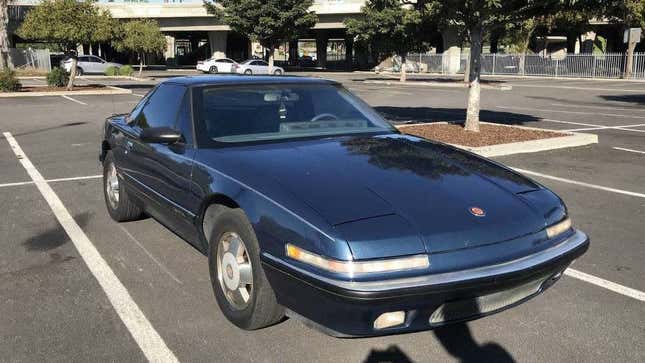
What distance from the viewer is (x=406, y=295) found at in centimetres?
270

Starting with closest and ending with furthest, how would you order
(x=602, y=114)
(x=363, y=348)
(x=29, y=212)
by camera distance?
(x=363, y=348), (x=29, y=212), (x=602, y=114)

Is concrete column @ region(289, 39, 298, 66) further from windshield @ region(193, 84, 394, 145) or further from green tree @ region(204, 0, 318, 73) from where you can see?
windshield @ region(193, 84, 394, 145)

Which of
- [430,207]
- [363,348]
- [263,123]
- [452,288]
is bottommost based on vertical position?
[363,348]

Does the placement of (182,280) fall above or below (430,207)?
below

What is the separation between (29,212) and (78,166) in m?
2.71

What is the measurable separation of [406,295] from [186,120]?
222 cm

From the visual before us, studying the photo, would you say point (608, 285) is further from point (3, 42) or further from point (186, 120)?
point (3, 42)

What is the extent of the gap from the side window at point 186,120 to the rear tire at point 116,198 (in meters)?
1.30

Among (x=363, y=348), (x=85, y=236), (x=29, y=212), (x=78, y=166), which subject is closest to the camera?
(x=363, y=348)

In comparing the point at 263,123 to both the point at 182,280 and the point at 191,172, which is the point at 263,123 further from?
the point at 182,280

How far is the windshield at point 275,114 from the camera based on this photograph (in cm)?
406

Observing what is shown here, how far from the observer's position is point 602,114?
1677 cm

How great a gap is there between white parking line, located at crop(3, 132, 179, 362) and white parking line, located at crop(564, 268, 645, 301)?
299cm

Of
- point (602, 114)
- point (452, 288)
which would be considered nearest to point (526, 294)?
Answer: point (452, 288)
